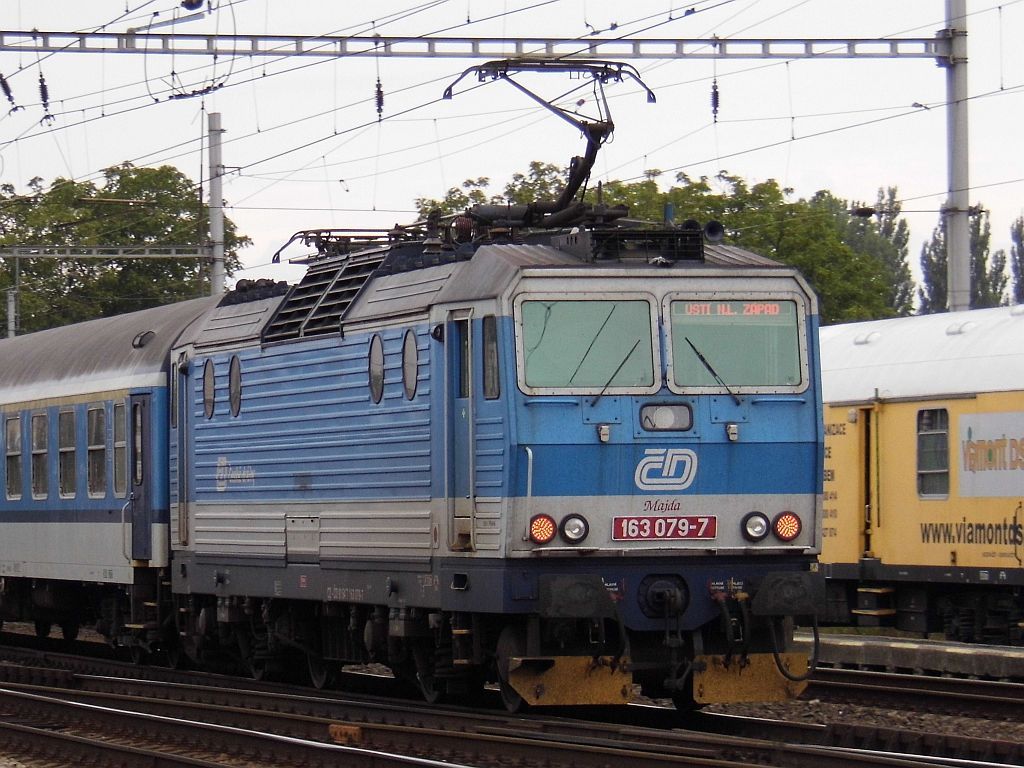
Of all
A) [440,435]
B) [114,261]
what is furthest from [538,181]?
[440,435]

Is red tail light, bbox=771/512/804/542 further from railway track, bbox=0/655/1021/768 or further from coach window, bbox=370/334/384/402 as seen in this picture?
coach window, bbox=370/334/384/402

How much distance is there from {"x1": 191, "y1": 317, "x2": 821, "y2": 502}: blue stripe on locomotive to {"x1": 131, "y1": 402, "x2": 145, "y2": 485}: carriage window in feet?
9.04

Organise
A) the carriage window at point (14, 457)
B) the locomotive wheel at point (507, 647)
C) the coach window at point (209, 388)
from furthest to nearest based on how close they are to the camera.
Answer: the carriage window at point (14, 457) → the coach window at point (209, 388) → the locomotive wheel at point (507, 647)

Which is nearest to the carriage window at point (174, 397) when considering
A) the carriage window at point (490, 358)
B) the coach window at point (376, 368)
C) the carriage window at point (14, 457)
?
the coach window at point (376, 368)

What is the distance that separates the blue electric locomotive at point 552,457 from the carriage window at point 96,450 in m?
4.16

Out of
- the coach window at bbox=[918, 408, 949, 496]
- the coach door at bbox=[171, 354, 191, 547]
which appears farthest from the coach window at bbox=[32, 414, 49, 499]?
the coach window at bbox=[918, 408, 949, 496]

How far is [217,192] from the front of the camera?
3064 centimetres

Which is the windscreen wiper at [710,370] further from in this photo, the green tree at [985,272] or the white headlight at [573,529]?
the green tree at [985,272]

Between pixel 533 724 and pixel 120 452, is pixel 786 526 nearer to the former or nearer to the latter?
pixel 533 724

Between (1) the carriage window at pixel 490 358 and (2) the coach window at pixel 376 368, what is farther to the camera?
(2) the coach window at pixel 376 368

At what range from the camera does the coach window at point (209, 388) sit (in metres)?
16.6

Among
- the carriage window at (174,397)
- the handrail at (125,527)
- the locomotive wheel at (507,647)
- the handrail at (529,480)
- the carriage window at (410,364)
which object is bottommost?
the locomotive wheel at (507,647)

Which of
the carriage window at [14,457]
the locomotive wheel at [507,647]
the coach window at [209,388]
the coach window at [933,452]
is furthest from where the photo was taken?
the carriage window at [14,457]

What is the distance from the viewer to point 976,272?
81.9 m
